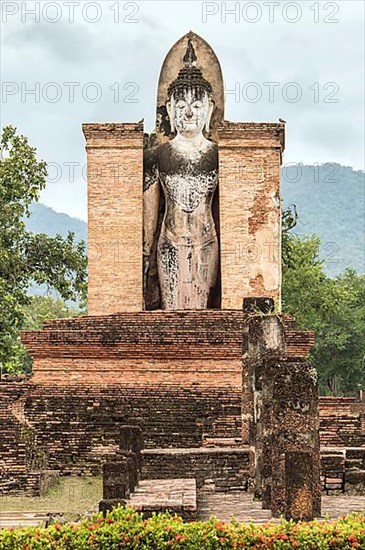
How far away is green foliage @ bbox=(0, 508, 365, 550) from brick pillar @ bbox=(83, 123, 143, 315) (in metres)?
11.5

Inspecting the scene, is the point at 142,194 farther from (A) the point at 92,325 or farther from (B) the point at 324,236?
(B) the point at 324,236

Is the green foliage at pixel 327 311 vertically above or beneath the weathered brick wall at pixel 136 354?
above

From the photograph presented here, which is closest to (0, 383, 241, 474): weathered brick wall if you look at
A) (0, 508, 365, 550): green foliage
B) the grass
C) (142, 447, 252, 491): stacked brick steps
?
the grass

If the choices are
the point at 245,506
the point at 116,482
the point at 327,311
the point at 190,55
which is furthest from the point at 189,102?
the point at 327,311

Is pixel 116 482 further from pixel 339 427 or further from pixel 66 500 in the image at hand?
pixel 339 427

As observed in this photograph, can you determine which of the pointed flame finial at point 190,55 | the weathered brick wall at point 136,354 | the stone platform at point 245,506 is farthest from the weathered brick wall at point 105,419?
the pointed flame finial at point 190,55

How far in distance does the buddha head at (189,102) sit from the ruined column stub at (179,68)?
598 millimetres

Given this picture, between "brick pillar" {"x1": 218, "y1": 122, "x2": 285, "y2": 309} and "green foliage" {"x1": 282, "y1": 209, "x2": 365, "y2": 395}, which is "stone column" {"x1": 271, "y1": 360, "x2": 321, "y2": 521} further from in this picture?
"green foliage" {"x1": 282, "y1": 209, "x2": 365, "y2": 395}

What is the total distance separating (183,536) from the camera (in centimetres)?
748

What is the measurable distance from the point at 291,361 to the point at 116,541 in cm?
299

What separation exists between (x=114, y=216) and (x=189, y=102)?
8.73 ft

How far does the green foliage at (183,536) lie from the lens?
7391 mm

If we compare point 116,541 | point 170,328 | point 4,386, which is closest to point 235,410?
point 170,328

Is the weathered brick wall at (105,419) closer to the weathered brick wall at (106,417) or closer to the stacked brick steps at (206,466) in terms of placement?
the weathered brick wall at (106,417)
